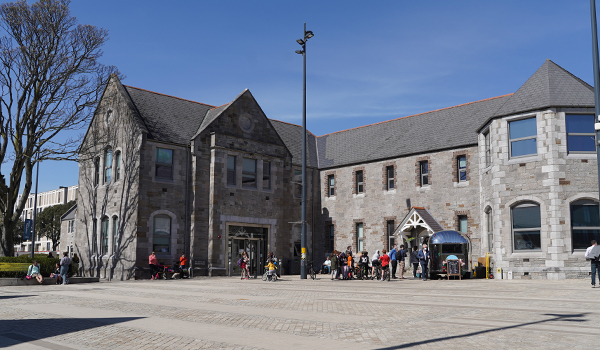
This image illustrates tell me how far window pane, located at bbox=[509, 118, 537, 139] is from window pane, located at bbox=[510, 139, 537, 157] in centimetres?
31

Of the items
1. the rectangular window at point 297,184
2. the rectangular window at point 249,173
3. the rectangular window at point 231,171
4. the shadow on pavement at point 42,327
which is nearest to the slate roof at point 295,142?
the rectangular window at point 297,184

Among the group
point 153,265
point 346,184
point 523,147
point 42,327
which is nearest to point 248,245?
point 153,265

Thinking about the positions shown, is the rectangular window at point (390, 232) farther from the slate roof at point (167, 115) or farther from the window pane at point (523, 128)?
the slate roof at point (167, 115)

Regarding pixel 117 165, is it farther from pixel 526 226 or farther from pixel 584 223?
pixel 584 223

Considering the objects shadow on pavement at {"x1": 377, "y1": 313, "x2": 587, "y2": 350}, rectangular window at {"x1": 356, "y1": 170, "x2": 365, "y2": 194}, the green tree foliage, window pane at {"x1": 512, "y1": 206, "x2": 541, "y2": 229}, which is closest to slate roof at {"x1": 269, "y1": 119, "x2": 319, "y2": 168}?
rectangular window at {"x1": 356, "y1": 170, "x2": 365, "y2": 194}

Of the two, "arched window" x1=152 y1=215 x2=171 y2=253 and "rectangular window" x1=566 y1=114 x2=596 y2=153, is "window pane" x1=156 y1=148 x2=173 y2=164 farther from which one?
"rectangular window" x1=566 y1=114 x2=596 y2=153

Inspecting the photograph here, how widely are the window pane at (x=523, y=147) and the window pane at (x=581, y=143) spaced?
149 centimetres

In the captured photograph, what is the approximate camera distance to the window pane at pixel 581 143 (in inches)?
980

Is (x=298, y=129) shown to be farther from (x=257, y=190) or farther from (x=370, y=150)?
(x=257, y=190)

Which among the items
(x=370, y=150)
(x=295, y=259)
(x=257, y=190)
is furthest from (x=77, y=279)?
(x=370, y=150)

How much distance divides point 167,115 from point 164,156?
318cm

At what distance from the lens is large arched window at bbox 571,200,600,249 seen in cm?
2412

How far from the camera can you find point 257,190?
33906 mm

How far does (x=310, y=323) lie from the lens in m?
9.81
